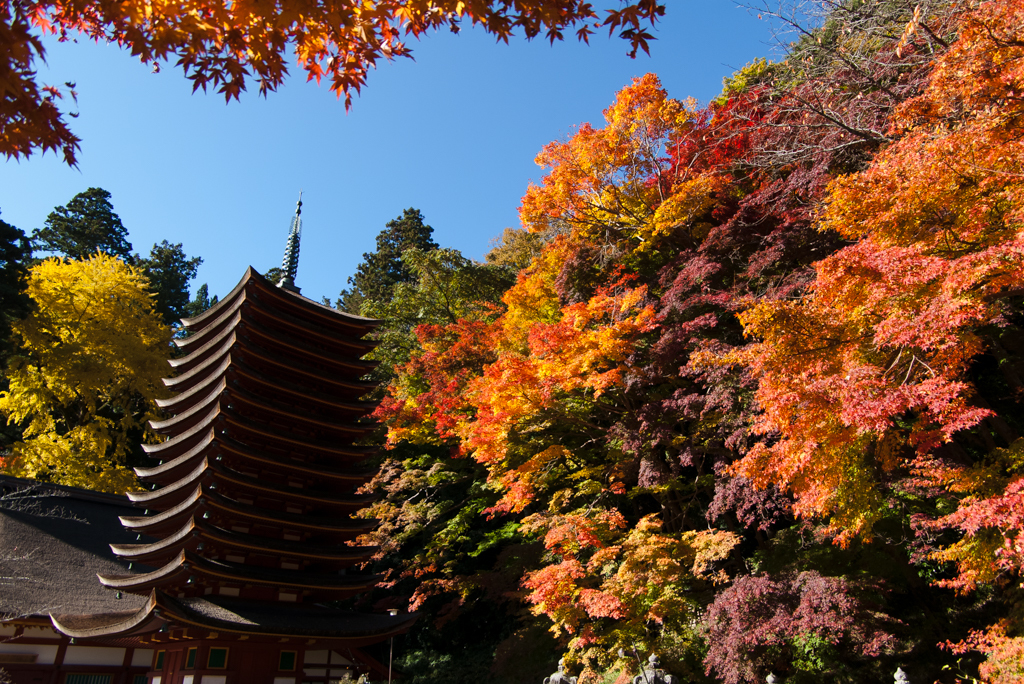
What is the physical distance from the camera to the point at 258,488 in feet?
35.8

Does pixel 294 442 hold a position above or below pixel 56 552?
above

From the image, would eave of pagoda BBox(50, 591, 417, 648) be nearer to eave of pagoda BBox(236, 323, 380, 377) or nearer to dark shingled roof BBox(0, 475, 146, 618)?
dark shingled roof BBox(0, 475, 146, 618)

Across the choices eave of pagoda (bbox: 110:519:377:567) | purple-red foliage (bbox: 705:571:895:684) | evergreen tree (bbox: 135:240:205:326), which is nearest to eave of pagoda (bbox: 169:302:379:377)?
eave of pagoda (bbox: 110:519:377:567)

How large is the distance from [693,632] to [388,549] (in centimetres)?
740

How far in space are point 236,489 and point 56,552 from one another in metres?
4.54

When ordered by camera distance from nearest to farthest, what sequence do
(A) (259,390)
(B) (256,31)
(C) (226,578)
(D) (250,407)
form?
(B) (256,31) < (C) (226,578) < (D) (250,407) < (A) (259,390)

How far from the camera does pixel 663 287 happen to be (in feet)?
43.8

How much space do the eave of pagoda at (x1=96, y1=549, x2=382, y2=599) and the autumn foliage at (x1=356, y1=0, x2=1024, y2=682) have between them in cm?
272

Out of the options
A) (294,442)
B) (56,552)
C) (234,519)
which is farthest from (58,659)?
(294,442)

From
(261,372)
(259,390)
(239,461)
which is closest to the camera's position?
(239,461)

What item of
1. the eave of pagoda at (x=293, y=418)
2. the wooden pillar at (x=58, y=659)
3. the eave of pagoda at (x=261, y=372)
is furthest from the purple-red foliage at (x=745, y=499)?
the wooden pillar at (x=58, y=659)

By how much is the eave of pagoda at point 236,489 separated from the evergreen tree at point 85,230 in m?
19.7

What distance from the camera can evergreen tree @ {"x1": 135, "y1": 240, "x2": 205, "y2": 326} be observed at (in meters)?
27.2

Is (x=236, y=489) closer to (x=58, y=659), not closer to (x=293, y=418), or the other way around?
(x=293, y=418)
